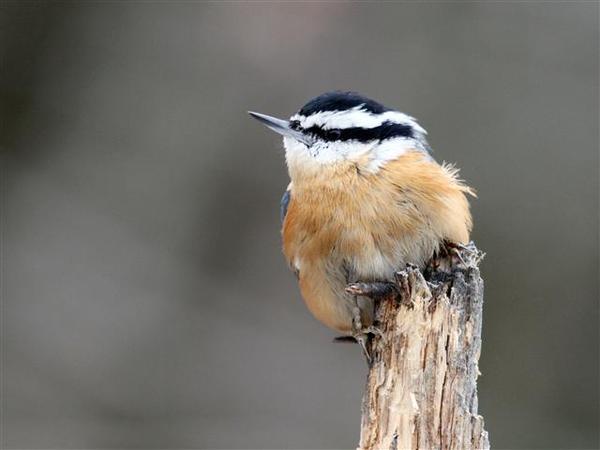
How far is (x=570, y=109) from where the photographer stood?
24.2 feet

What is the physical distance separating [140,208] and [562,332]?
374 cm

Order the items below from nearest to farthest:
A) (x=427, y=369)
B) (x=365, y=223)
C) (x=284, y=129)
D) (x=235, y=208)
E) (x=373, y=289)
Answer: (x=427, y=369), (x=373, y=289), (x=365, y=223), (x=284, y=129), (x=235, y=208)

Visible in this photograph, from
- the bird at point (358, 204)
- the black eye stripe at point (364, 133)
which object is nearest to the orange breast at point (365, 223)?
the bird at point (358, 204)

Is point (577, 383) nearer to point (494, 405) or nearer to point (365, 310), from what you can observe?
point (494, 405)

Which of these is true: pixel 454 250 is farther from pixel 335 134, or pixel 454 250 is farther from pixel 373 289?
pixel 335 134

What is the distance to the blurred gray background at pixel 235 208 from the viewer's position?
7.31 m

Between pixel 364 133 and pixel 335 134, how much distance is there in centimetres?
→ 13

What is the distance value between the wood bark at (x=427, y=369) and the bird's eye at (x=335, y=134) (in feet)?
2.75

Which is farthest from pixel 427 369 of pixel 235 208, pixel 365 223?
pixel 235 208

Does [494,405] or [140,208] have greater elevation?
[140,208]

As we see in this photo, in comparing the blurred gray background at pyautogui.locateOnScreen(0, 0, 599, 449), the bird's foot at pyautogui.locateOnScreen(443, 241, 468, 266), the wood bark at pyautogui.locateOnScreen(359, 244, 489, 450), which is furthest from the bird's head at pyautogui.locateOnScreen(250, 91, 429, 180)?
the blurred gray background at pyautogui.locateOnScreen(0, 0, 599, 449)

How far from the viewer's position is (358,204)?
12.4 ft

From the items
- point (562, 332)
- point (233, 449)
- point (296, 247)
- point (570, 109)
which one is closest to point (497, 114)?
point (570, 109)

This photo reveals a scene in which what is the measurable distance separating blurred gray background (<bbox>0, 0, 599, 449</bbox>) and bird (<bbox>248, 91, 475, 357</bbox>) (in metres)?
3.18
